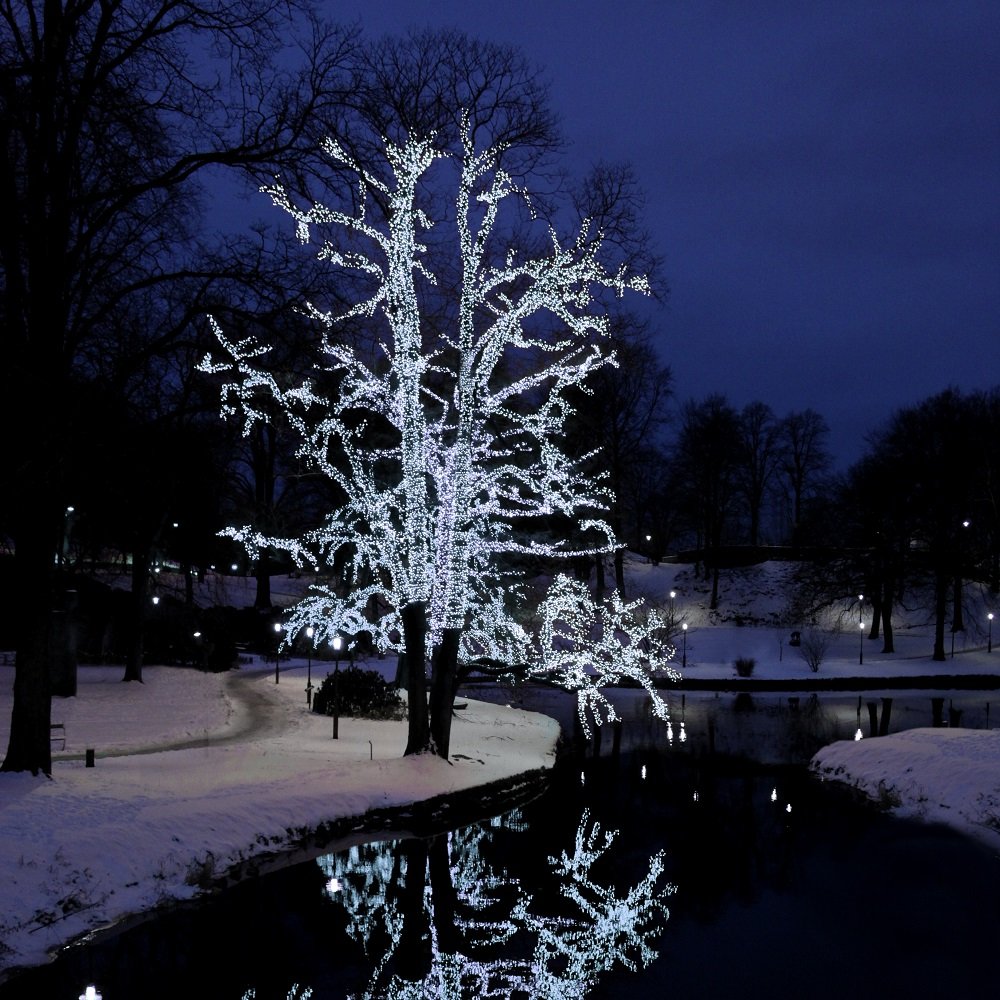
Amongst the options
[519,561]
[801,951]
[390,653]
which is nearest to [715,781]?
[519,561]

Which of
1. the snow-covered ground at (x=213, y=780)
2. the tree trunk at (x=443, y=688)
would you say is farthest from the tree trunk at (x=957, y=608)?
the tree trunk at (x=443, y=688)

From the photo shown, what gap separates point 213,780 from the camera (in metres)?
15.6

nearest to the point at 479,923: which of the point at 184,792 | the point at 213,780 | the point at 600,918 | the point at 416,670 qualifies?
the point at 600,918

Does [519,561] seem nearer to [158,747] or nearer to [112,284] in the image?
[158,747]

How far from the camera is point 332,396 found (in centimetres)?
1708

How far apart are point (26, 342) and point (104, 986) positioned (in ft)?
25.0

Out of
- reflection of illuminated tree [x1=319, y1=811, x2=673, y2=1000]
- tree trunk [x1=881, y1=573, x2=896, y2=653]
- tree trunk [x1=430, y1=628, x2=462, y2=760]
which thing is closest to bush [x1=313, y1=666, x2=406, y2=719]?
tree trunk [x1=430, y1=628, x2=462, y2=760]

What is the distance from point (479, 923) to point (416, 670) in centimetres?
652

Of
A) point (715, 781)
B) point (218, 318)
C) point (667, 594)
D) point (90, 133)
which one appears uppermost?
point (90, 133)

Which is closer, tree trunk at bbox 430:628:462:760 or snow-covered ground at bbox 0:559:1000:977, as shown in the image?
snow-covered ground at bbox 0:559:1000:977

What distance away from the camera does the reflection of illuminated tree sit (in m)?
9.43

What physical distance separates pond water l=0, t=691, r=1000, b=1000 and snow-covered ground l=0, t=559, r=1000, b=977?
65 cm

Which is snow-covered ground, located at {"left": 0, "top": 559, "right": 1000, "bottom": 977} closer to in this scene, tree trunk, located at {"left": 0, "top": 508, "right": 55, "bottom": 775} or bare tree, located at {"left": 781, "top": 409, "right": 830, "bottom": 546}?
tree trunk, located at {"left": 0, "top": 508, "right": 55, "bottom": 775}

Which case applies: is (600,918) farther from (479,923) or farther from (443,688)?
(443,688)
